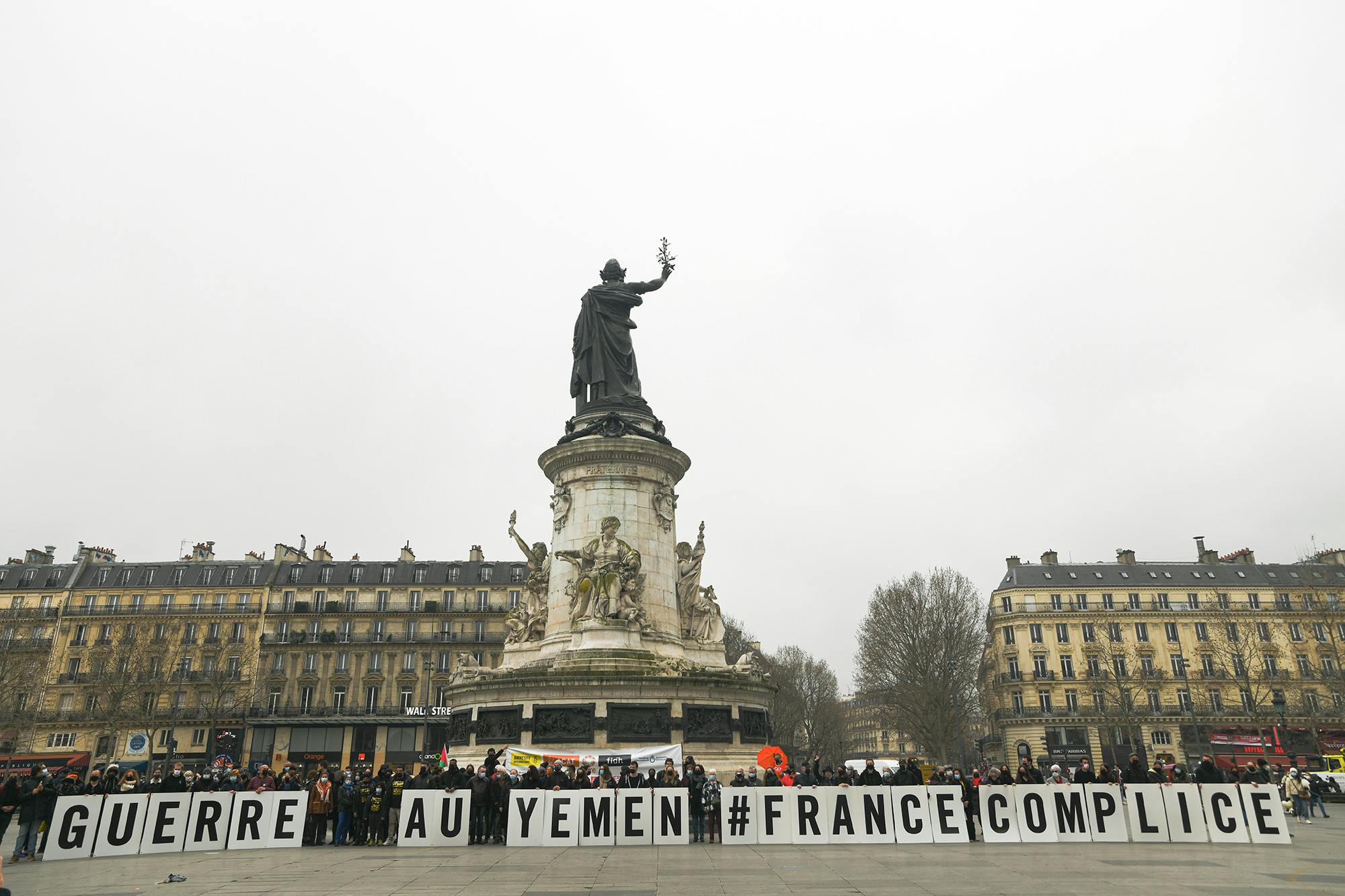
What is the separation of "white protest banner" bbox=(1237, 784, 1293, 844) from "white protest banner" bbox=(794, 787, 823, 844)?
7810 mm

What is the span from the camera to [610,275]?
3288cm

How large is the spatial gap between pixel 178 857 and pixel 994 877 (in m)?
13.5

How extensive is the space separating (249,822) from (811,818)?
10.8m

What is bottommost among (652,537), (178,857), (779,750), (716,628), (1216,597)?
(178,857)

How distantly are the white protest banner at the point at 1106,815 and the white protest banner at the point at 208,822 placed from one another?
648 inches

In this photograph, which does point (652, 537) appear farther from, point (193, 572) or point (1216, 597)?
point (1216, 597)

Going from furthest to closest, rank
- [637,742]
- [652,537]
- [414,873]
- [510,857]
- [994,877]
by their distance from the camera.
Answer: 1. [652,537]
2. [637,742]
3. [510,857]
4. [414,873]
5. [994,877]

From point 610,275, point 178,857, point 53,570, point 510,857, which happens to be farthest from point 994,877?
point 53,570

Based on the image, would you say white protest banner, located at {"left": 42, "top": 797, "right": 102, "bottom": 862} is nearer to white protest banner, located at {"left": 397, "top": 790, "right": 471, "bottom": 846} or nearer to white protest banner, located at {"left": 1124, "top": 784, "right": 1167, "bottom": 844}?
white protest banner, located at {"left": 397, "top": 790, "right": 471, "bottom": 846}

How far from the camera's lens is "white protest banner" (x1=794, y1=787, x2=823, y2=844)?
16719 millimetres

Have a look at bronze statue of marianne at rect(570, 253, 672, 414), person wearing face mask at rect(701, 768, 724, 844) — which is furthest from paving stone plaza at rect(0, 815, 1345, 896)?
bronze statue of marianne at rect(570, 253, 672, 414)

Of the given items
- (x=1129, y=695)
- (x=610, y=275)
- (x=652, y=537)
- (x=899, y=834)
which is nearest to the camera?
(x=899, y=834)

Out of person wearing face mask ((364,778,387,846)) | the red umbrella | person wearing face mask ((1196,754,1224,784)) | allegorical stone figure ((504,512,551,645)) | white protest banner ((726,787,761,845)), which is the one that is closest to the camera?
white protest banner ((726,787,761,845))

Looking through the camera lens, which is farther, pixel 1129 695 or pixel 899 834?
Answer: pixel 1129 695
